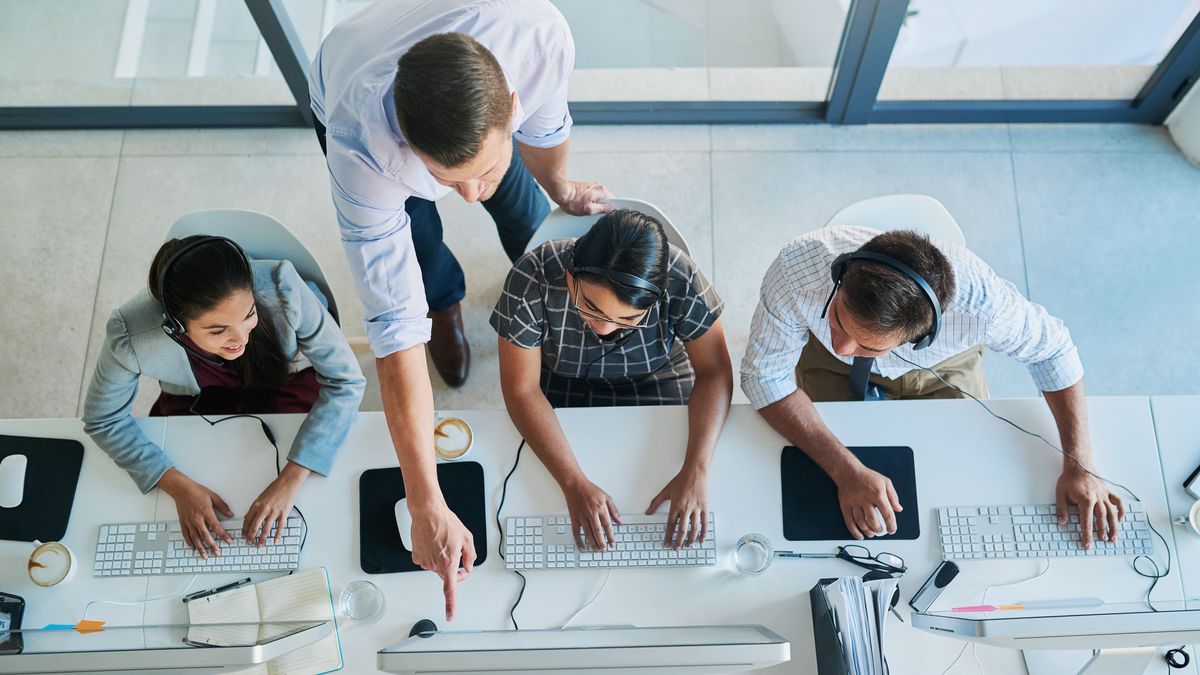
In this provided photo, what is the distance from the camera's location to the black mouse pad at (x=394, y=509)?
1733 mm

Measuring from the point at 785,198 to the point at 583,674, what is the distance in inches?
71.3

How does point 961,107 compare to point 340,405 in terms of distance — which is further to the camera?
point 961,107

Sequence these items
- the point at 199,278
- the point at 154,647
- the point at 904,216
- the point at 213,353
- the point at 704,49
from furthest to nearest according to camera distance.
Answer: the point at 704,49, the point at 904,216, the point at 213,353, the point at 199,278, the point at 154,647

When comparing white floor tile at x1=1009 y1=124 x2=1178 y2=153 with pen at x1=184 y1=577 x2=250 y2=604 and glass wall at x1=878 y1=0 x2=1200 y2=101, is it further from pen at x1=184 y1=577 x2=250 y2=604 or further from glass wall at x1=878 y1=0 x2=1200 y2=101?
pen at x1=184 y1=577 x2=250 y2=604

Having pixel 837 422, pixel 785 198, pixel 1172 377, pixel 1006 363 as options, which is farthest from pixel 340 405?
pixel 1172 377

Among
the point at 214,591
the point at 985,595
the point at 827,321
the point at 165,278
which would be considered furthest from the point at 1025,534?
the point at 165,278

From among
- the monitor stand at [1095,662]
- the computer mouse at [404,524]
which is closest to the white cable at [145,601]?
the computer mouse at [404,524]

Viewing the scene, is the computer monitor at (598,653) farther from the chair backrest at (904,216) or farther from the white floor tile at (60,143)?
the white floor tile at (60,143)

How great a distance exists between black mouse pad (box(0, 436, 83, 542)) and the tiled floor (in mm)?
799

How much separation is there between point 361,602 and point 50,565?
62cm

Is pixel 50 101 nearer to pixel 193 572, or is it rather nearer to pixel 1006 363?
pixel 193 572

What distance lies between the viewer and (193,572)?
5.69ft

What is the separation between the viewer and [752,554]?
68.1 inches

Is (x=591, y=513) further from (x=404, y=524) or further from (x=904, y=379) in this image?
(x=904, y=379)
